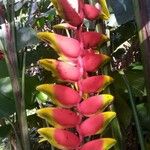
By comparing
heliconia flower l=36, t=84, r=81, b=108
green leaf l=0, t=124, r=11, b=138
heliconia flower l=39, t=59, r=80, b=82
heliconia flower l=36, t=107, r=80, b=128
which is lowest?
green leaf l=0, t=124, r=11, b=138

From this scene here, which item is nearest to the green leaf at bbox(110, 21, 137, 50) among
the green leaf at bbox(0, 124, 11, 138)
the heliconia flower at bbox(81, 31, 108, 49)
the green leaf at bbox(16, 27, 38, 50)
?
the green leaf at bbox(16, 27, 38, 50)

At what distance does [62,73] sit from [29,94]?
0.47m

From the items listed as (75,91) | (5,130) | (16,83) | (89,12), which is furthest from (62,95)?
(5,130)

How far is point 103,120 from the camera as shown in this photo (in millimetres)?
582

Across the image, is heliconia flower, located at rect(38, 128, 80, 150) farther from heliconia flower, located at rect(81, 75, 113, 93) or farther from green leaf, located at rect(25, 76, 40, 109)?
green leaf, located at rect(25, 76, 40, 109)

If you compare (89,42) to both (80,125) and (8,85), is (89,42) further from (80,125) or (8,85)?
(8,85)

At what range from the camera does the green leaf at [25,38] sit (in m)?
1.02

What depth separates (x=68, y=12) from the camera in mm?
572

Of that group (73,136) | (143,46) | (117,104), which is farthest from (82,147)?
(117,104)

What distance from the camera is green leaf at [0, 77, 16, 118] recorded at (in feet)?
3.29

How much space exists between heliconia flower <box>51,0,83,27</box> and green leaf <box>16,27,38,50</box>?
0.43 meters

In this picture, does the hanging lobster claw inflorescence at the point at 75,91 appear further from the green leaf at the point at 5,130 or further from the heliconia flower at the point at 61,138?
the green leaf at the point at 5,130

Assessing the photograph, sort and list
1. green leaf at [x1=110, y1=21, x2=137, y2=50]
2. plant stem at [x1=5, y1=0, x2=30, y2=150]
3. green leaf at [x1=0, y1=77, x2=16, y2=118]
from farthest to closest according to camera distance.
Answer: green leaf at [x1=110, y1=21, x2=137, y2=50] → green leaf at [x1=0, y1=77, x2=16, y2=118] → plant stem at [x1=5, y1=0, x2=30, y2=150]

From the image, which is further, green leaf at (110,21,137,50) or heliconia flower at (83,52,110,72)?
green leaf at (110,21,137,50)
